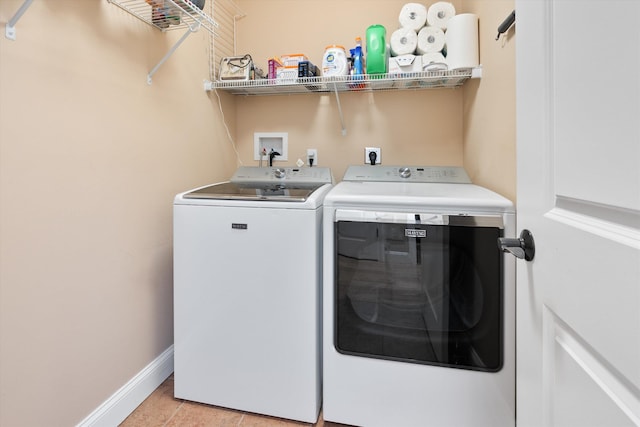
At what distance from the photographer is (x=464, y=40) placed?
1642 millimetres

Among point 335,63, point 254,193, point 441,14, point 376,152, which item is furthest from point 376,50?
point 254,193

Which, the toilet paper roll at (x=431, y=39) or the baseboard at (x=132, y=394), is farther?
the toilet paper roll at (x=431, y=39)

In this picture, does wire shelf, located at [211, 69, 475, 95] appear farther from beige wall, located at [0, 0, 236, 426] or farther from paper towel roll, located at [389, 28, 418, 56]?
beige wall, located at [0, 0, 236, 426]

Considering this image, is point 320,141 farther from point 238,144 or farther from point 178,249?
point 178,249

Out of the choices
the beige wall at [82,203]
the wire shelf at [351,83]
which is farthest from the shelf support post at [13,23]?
the wire shelf at [351,83]

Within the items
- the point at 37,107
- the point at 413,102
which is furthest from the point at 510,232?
the point at 37,107

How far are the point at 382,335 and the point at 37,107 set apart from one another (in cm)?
148

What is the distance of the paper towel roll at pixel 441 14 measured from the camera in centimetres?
179

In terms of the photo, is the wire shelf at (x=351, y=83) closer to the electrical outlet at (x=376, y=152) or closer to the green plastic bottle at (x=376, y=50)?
the green plastic bottle at (x=376, y=50)

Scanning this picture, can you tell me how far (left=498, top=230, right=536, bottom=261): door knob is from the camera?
0.65m

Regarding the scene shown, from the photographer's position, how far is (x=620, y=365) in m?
0.41

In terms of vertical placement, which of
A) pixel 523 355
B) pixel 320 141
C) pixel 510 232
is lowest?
pixel 523 355

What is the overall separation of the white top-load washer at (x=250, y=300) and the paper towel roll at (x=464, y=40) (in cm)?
98

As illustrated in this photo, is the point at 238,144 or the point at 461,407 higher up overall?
the point at 238,144
